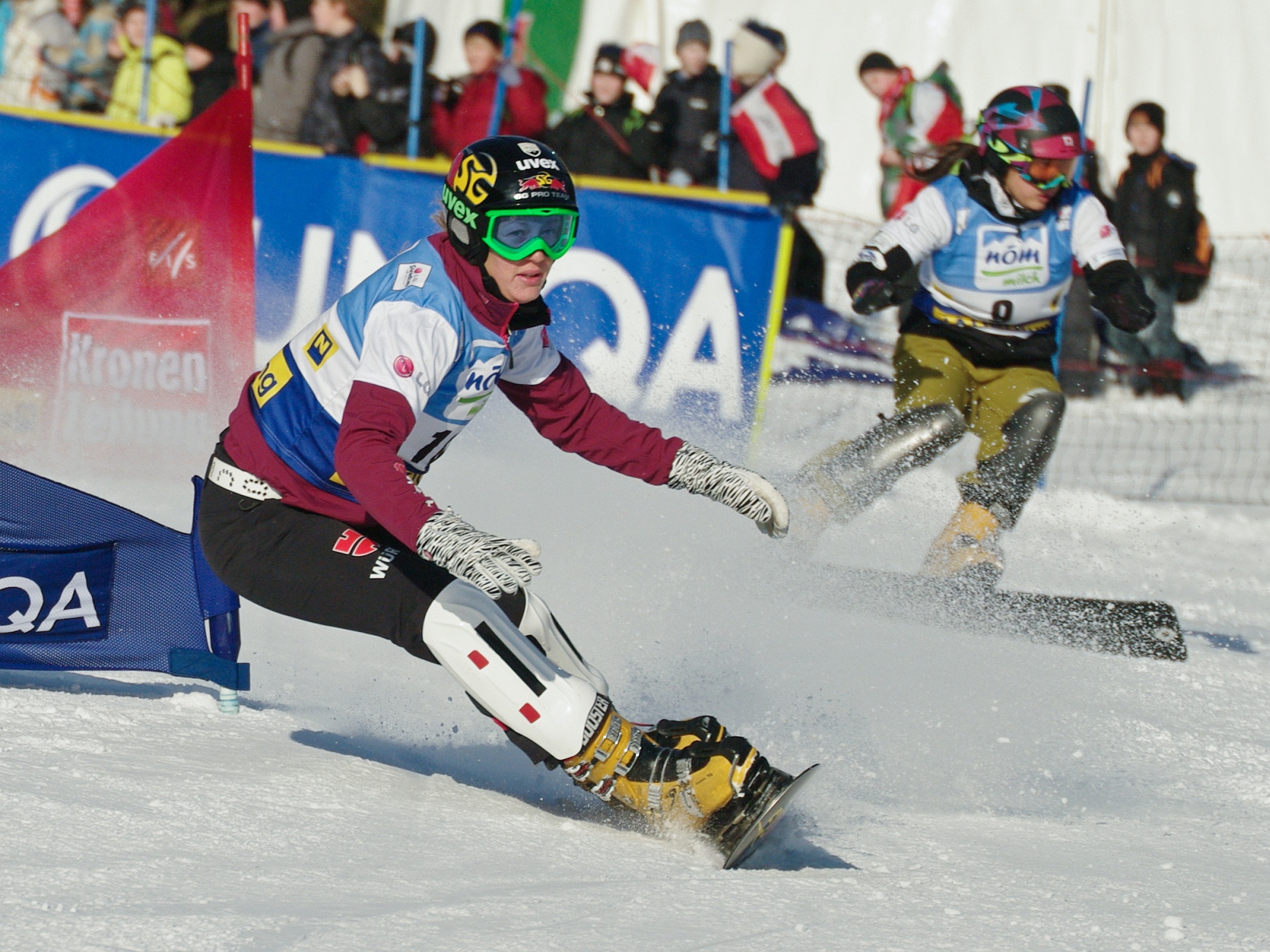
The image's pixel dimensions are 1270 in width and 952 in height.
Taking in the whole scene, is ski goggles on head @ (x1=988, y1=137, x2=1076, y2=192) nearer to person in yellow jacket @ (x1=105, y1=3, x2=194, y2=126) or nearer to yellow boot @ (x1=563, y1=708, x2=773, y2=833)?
yellow boot @ (x1=563, y1=708, x2=773, y2=833)

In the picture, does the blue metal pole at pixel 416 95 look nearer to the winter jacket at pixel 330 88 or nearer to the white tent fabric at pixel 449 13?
the winter jacket at pixel 330 88

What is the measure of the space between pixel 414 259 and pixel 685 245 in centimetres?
472

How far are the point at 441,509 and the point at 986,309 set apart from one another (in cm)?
321

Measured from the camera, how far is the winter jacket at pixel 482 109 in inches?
327

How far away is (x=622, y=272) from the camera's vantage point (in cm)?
791

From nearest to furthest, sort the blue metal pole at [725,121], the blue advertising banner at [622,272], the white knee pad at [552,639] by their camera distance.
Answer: the white knee pad at [552,639] < the blue advertising banner at [622,272] < the blue metal pole at [725,121]

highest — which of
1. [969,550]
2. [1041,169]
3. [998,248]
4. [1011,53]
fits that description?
[1011,53]

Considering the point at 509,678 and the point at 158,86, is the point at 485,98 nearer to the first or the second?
the point at 158,86

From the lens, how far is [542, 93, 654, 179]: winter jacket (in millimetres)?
8164

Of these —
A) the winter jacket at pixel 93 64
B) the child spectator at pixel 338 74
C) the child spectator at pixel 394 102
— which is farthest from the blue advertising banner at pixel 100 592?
the winter jacket at pixel 93 64

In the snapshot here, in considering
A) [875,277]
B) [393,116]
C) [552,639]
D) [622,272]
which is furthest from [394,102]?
[552,639]

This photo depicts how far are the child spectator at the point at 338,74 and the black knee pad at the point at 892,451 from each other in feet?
14.0

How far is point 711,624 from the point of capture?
4.89 meters

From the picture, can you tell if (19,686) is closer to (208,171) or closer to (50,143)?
(208,171)
